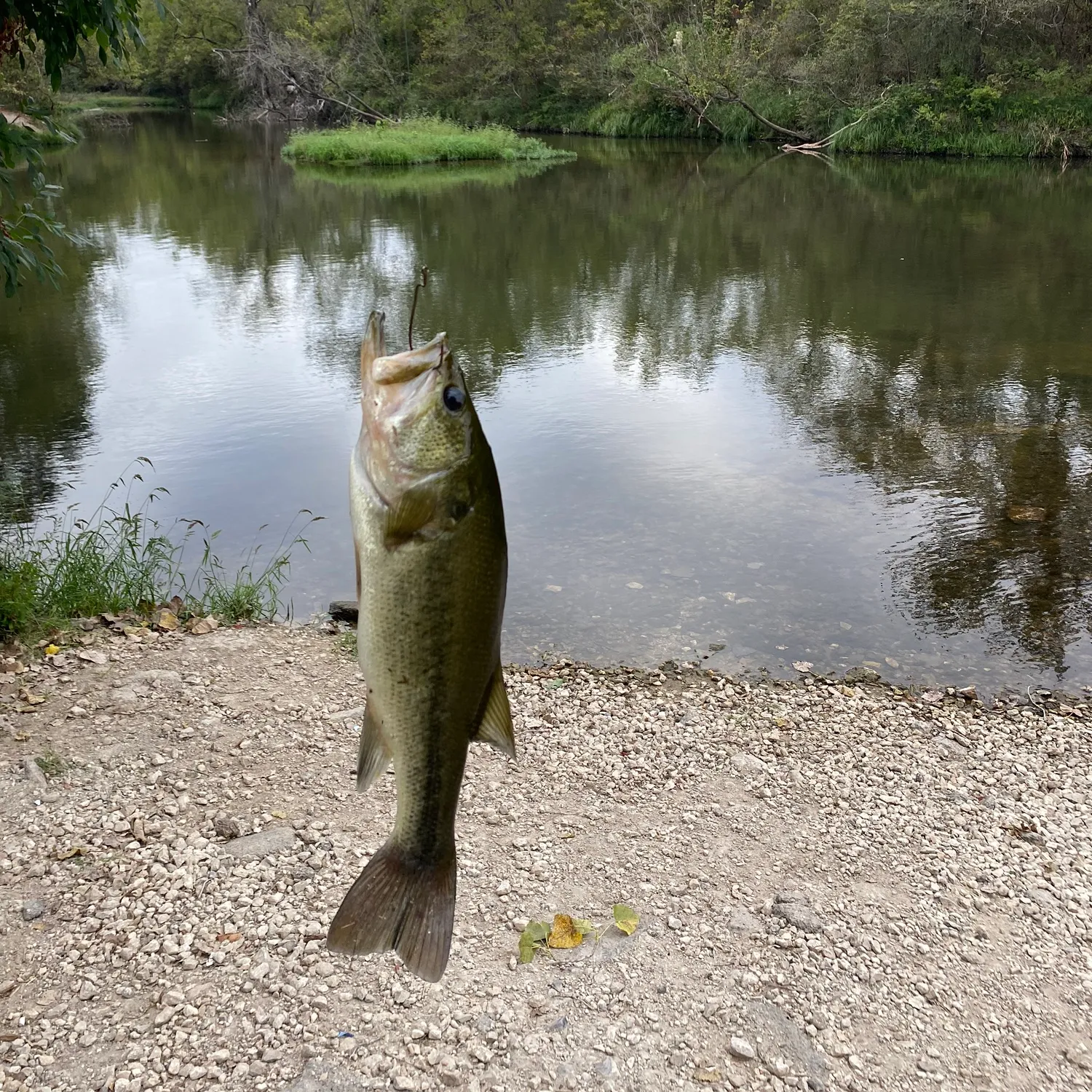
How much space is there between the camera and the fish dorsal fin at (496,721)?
2254mm

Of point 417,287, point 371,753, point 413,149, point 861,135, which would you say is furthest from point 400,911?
point 861,135

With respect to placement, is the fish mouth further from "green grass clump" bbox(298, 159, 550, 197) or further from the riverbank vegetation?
the riverbank vegetation

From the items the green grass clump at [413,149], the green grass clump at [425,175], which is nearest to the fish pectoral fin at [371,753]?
the green grass clump at [425,175]

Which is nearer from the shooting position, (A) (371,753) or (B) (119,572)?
(A) (371,753)

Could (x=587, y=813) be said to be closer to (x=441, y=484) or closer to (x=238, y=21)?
(x=441, y=484)

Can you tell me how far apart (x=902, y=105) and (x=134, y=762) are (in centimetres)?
4256

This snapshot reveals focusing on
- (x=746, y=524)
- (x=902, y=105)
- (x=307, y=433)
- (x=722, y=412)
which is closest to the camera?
(x=746, y=524)

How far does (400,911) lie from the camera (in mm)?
2320

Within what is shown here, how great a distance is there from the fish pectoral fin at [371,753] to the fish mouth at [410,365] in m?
0.73

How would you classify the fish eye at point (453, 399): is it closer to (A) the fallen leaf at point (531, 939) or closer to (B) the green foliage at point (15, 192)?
(A) the fallen leaf at point (531, 939)

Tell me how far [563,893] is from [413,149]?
39531 mm

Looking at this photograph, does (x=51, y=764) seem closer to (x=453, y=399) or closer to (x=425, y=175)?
(x=453, y=399)

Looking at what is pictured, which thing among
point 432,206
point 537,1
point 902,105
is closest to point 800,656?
point 432,206

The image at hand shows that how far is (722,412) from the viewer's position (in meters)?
13.6
